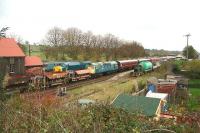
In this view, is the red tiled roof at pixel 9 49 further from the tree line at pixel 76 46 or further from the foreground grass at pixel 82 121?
the tree line at pixel 76 46

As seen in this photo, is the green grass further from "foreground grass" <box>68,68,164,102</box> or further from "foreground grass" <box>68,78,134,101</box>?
"foreground grass" <box>68,78,134,101</box>

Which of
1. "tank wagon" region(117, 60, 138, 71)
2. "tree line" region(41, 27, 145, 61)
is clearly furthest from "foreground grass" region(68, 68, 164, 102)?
"tree line" region(41, 27, 145, 61)

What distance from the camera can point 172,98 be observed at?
33.8m

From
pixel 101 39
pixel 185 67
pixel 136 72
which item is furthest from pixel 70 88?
pixel 101 39

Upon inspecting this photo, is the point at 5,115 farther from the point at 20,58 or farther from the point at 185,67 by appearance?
the point at 185,67

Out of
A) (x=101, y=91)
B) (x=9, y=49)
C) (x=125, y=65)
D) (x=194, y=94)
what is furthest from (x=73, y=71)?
(x=125, y=65)

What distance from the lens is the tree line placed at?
80.9 m

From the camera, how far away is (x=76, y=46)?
281 feet

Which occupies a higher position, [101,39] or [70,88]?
[101,39]

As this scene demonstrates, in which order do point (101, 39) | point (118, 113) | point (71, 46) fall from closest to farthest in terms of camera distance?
point (118, 113) < point (71, 46) < point (101, 39)

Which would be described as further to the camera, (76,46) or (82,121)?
(76,46)

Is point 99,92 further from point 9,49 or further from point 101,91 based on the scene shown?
point 9,49

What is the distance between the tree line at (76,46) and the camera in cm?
8094

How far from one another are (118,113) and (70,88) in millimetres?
31138
